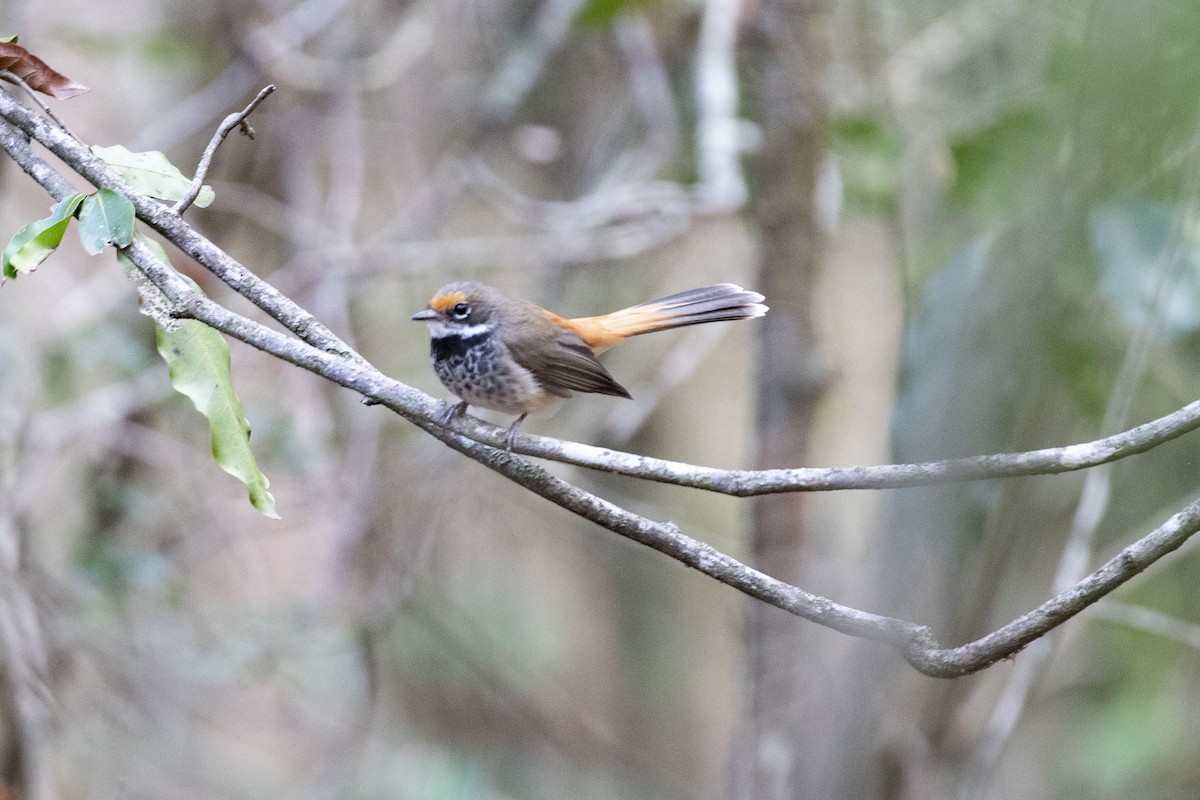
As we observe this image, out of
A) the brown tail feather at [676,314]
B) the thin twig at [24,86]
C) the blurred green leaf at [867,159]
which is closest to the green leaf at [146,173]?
the thin twig at [24,86]

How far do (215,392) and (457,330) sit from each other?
1290mm

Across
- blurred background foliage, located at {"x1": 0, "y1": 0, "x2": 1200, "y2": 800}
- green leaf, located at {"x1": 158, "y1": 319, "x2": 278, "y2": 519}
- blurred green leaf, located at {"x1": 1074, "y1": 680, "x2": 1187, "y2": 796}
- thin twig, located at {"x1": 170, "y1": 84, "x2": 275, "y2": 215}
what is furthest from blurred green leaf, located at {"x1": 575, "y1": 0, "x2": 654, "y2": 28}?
blurred green leaf, located at {"x1": 1074, "y1": 680, "x2": 1187, "y2": 796}

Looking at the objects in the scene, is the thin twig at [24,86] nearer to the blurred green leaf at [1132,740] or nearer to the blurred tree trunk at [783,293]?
the blurred tree trunk at [783,293]

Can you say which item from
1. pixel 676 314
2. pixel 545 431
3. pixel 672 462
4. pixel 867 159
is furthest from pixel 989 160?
pixel 545 431

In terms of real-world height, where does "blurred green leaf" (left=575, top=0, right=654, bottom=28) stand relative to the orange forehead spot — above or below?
above

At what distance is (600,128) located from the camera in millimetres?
6953

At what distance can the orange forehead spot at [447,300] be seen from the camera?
11.0 ft

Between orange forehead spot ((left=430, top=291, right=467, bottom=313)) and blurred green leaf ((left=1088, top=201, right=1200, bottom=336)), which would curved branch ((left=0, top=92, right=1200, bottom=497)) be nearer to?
orange forehead spot ((left=430, top=291, right=467, bottom=313))

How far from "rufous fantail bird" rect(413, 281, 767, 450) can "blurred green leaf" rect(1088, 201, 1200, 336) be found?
1043mm

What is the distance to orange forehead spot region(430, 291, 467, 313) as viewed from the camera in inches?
132

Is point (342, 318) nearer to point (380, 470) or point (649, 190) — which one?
point (380, 470)

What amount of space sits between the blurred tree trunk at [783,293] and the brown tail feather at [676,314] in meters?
0.91

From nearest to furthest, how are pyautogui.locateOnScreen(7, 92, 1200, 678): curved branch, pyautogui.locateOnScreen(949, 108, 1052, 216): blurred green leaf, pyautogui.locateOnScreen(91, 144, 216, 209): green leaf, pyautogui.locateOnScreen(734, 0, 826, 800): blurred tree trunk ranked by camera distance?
pyautogui.locateOnScreen(7, 92, 1200, 678): curved branch
pyautogui.locateOnScreen(91, 144, 216, 209): green leaf
pyautogui.locateOnScreen(949, 108, 1052, 216): blurred green leaf
pyautogui.locateOnScreen(734, 0, 826, 800): blurred tree trunk

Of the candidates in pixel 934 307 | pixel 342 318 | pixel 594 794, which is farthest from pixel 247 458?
pixel 594 794
